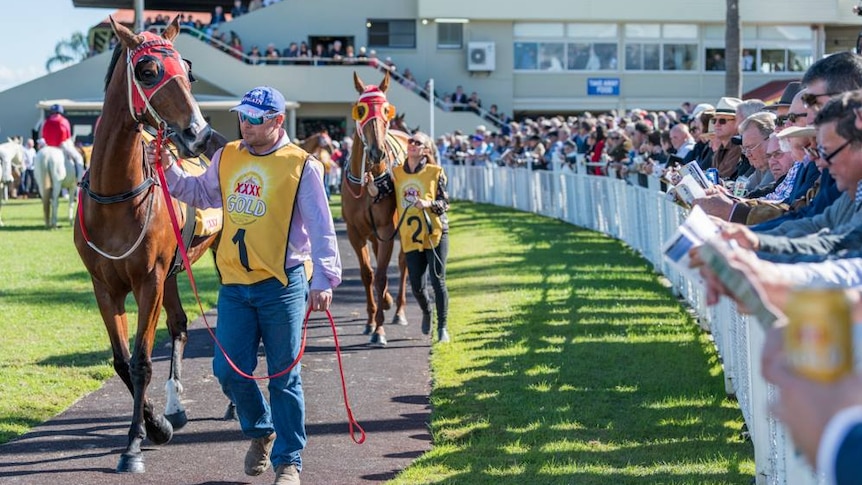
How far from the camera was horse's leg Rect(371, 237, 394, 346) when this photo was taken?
1062 centimetres

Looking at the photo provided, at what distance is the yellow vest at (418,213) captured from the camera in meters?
10.6

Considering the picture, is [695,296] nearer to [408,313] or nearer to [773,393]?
[408,313]

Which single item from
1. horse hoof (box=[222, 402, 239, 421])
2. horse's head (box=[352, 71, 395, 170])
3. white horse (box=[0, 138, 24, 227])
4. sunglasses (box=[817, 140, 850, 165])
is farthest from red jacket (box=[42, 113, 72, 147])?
sunglasses (box=[817, 140, 850, 165])

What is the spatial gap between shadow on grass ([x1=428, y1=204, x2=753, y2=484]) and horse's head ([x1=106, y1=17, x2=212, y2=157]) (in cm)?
232

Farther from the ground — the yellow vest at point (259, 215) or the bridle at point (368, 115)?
the bridle at point (368, 115)

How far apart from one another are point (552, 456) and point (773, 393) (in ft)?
5.53

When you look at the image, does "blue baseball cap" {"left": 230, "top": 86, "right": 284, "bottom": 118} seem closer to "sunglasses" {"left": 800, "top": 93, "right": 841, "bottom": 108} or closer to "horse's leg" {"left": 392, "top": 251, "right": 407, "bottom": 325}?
"sunglasses" {"left": 800, "top": 93, "right": 841, "bottom": 108}

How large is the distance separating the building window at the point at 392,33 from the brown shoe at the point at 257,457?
4283cm

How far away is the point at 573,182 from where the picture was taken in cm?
2211

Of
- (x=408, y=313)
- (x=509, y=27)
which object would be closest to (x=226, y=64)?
(x=509, y=27)

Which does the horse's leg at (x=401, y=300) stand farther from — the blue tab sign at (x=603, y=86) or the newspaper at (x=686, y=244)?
the blue tab sign at (x=603, y=86)

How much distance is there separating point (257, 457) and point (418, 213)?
184 inches

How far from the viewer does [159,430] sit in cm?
701

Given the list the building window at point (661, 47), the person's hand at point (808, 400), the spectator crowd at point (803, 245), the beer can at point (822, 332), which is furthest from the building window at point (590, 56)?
the beer can at point (822, 332)
